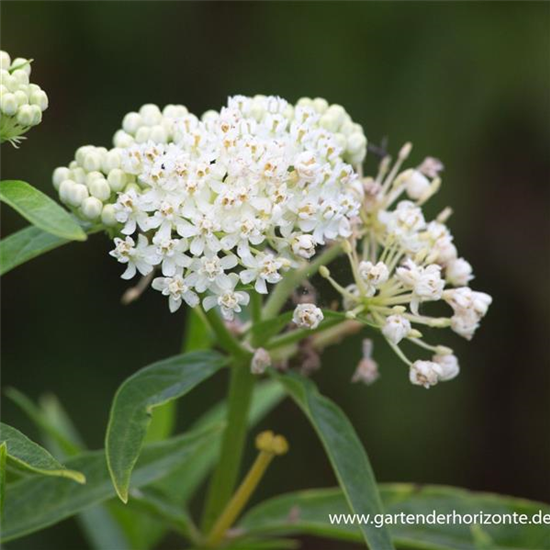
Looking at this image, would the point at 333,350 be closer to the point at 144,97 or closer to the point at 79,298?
the point at 79,298

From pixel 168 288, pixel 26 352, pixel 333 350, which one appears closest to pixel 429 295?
pixel 168 288

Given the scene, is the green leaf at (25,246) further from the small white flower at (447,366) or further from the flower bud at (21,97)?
the small white flower at (447,366)

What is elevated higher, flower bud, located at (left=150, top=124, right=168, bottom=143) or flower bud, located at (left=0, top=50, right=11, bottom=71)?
flower bud, located at (left=0, top=50, right=11, bottom=71)

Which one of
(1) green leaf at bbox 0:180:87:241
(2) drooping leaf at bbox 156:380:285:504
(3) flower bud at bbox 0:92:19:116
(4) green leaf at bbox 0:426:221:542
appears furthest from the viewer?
(2) drooping leaf at bbox 156:380:285:504

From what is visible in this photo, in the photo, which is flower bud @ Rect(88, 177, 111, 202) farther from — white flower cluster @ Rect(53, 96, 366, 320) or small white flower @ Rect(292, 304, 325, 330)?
small white flower @ Rect(292, 304, 325, 330)

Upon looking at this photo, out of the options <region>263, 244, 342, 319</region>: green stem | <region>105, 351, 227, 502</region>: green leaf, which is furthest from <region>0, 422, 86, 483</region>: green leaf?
<region>263, 244, 342, 319</region>: green stem

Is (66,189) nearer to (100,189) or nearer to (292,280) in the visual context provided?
(100,189)
